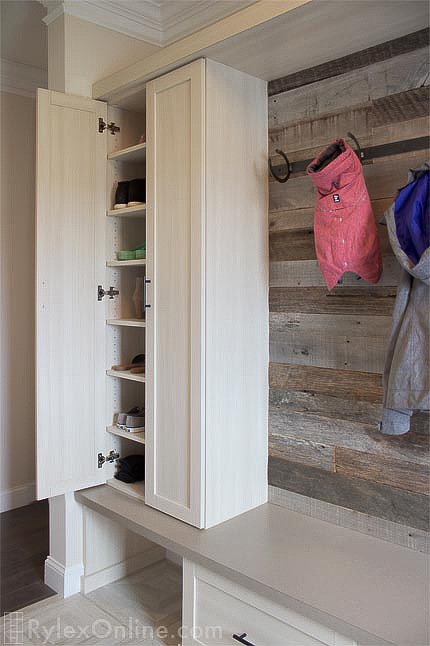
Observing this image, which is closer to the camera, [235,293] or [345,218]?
[345,218]

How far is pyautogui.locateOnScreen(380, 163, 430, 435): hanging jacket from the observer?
5.24ft

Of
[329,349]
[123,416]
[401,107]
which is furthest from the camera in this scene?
[123,416]

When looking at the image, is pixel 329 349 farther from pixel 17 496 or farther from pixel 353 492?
pixel 17 496

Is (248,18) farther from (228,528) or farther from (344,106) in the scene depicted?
(228,528)

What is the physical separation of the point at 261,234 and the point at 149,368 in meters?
0.71

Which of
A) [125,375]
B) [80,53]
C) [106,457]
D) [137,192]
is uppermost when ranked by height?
[80,53]

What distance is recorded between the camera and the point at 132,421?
250 centimetres

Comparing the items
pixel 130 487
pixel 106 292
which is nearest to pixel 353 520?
pixel 130 487

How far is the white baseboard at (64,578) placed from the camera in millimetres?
2482

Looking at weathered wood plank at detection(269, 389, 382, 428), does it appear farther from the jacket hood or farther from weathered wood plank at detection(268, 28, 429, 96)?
weathered wood plank at detection(268, 28, 429, 96)

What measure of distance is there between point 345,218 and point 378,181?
0.90 ft

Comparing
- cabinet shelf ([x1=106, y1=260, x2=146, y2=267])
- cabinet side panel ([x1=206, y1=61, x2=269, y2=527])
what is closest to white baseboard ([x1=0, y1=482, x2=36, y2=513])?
cabinet shelf ([x1=106, y1=260, x2=146, y2=267])

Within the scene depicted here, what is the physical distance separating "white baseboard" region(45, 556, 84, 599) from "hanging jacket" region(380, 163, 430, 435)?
5.50 ft

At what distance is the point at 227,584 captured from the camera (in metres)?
1.84
